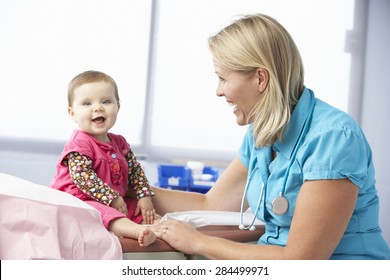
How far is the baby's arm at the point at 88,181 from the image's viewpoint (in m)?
1.49

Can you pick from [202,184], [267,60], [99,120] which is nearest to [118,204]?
[99,120]

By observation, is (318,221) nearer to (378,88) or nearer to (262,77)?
(262,77)

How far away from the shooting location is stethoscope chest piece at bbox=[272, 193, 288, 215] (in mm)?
1341

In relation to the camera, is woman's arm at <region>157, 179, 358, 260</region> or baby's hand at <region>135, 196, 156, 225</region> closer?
woman's arm at <region>157, 179, 358, 260</region>

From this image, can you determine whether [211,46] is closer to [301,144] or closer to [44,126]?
[301,144]

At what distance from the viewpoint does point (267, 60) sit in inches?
52.7

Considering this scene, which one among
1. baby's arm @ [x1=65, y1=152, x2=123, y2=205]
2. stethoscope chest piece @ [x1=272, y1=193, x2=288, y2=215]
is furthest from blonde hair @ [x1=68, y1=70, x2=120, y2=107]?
stethoscope chest piece @ [x1=272, y1=193, x2=288, y2=215]

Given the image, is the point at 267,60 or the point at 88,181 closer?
the point at 267,60

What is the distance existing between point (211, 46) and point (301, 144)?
0.35 m

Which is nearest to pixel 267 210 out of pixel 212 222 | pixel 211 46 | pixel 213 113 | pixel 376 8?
pixel 212 222

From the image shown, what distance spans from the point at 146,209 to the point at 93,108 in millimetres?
339

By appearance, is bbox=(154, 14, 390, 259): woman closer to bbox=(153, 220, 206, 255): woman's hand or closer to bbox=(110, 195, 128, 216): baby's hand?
bbox=(153, 220, 206, 255): woman's hand

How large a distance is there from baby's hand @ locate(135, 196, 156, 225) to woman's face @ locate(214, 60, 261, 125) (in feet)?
1.33

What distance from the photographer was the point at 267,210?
56.9 inches
